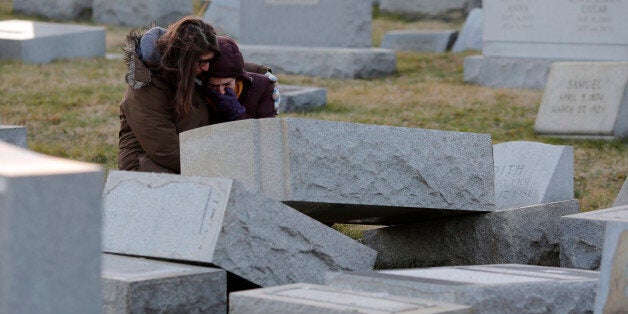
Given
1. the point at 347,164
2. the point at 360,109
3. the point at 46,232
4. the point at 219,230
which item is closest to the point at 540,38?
the point at 360,109

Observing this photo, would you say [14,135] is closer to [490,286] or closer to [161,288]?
[161,288]

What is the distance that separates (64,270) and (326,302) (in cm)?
90

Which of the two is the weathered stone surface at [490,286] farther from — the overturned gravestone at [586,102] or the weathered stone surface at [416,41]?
the weathered stone surface at [416,41]

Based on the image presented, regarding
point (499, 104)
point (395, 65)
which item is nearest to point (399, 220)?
point (499, 104)

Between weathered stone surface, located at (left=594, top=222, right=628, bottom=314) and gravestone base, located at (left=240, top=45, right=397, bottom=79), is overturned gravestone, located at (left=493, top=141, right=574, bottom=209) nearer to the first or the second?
weathered stone surface, located at (left=594, top=222, right=628, bottom=314)

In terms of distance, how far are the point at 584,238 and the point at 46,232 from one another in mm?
2923

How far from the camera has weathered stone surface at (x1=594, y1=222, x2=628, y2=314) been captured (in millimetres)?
3094

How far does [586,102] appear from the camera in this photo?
8352 millimetres

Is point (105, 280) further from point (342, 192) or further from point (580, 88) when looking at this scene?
point (580, 88)

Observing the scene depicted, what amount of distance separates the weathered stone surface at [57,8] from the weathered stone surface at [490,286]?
47.1ft

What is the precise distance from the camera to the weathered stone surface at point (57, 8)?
56.1ft

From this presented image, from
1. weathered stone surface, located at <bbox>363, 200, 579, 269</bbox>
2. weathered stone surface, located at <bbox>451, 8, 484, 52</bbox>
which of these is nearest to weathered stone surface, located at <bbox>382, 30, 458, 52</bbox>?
weathered stone surface, located at <bbox>451, 8, 484, 52</bbox>

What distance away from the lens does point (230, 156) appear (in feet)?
13.3

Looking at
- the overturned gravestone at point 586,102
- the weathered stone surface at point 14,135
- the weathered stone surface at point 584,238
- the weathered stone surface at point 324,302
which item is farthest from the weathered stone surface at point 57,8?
the weathered stone surface at point 324,302
